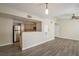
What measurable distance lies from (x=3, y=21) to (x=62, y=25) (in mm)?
8195

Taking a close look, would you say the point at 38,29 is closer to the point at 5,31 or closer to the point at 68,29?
the point at 5,31

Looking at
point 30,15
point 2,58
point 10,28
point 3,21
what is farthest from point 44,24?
point 2,58

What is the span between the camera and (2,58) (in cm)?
257

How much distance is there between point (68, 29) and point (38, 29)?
4260 millimetres

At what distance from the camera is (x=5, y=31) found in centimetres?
819

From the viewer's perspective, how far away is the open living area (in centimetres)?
581

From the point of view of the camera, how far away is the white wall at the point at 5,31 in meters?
7.84

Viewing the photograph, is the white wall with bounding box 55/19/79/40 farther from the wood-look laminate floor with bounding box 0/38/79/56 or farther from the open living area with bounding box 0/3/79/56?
the wood-look laminate floor with bounding box 0/38/79/56

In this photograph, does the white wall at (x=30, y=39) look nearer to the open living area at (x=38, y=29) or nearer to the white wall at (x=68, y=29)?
the open living area at (x=38, y=29)

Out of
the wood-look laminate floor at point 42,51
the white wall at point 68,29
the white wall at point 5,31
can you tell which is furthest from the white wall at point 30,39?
the white wall at point 68,29

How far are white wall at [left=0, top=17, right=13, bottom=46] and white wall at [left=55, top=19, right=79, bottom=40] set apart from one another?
7.28 metres

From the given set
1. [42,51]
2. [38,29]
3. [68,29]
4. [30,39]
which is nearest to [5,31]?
[30,39]

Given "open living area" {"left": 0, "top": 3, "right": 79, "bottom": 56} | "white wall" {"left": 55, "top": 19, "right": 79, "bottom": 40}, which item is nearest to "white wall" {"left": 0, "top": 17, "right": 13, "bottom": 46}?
"open living area" {"left": 0, "top": 3, "right": 79, "bottom": 56}

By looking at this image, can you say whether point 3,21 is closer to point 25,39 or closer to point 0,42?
point 0,42
